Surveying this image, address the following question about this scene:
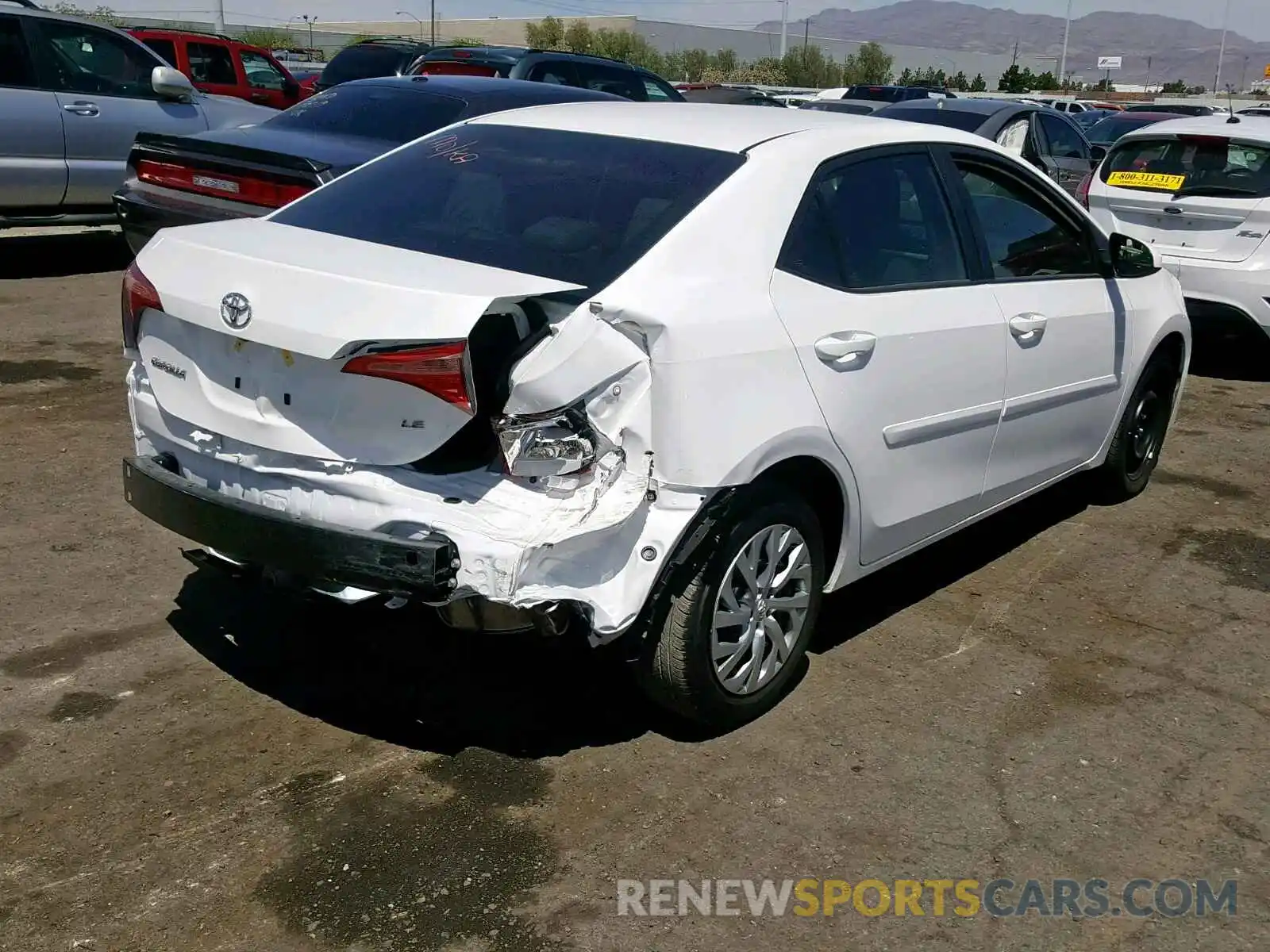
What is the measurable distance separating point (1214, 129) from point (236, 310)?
7.72 meters

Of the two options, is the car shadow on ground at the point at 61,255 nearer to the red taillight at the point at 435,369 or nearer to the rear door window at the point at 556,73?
the rear door window at the point at 556,73

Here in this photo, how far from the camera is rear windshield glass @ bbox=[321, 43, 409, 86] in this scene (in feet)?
52.0

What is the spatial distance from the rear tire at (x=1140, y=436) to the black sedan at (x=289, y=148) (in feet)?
12.6

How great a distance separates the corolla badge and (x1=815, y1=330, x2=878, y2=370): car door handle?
5.03 ft

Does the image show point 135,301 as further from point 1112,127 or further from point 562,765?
point 1112,127

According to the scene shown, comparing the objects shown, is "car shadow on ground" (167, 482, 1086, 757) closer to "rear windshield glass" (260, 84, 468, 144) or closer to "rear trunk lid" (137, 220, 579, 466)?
"rear trunk lid" (137, 220, 579, 466)

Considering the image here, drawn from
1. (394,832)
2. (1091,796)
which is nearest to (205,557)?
(394,832)

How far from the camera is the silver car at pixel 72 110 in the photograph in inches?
A: 378

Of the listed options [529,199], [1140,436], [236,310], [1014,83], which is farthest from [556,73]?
[1014,83]

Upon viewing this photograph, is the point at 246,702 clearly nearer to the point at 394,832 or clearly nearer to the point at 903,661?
the point at 394,832

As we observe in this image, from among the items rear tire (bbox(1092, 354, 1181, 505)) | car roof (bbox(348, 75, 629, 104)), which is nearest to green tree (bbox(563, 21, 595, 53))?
car roof (bbox(348, 75, 629, 104))

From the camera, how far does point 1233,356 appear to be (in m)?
9.82

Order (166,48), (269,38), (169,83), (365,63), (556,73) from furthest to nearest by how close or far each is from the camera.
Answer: (269,38) → (365,63) → (166,48) → (556,73) → (169,83)

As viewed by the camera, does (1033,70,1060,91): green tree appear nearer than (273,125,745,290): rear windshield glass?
No
